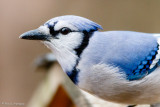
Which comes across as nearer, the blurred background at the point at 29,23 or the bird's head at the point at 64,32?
the bird's head at the point at 64,32

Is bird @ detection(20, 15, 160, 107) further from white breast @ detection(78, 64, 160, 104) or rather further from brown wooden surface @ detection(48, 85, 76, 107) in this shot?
brown wooden surface @ detection(48, 85, 76, 107)

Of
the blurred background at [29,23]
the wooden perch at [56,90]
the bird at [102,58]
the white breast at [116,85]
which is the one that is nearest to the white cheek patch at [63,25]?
the bird at [102,58]

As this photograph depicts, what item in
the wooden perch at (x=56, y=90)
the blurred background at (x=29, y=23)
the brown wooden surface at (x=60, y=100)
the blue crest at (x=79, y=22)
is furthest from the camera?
the blurred background at (x=29, y=23)

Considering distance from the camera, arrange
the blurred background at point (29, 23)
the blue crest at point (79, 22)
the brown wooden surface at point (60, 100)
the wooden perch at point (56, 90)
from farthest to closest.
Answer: the blurred background at point (29, 23), the brown wooden surface at point (60, 100), the wooden perch at point (56, 90), the blue crest at point (79, 22)

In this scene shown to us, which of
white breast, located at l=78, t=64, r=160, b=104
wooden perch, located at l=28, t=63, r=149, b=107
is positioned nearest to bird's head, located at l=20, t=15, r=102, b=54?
white breast, located at l=78, t=64, r=160, b=104

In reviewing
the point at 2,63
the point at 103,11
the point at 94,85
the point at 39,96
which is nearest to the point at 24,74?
the point at 2,63

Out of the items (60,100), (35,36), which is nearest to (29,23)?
(60,100)

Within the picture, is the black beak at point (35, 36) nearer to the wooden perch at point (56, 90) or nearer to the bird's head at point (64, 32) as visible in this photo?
the bird's head at point (64, 32)

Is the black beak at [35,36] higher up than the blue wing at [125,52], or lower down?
higher up

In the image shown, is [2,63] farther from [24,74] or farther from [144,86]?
[144,86]
